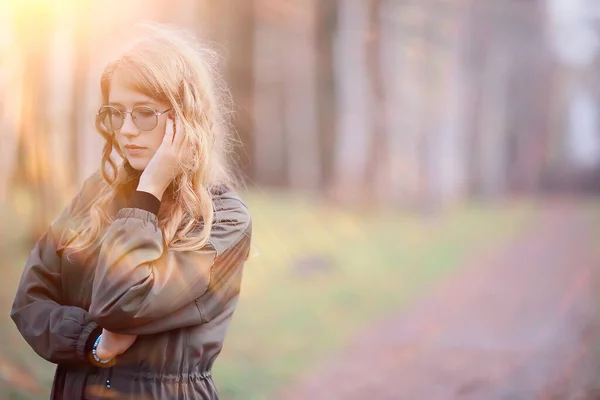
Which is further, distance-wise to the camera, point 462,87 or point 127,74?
point 462,87

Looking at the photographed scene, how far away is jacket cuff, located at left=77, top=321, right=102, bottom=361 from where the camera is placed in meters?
1.74

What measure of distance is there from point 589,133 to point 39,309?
17.6ft

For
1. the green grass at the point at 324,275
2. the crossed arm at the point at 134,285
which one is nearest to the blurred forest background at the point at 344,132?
the green grass at the point at 324,275

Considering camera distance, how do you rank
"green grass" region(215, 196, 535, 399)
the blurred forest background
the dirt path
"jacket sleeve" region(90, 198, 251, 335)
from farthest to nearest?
"green grass" region(215, 196, 535, 399), the blurred forest background, the dirt path, "jacket sleeve" region(90, 198, 251, 335)

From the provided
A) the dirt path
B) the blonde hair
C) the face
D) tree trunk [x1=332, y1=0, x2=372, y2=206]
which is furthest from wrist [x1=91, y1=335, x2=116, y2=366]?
tree trunk [x1=332, y1=0, x2=372, y2=206]

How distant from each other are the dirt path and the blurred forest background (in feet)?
0.93

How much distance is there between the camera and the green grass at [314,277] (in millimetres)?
4059

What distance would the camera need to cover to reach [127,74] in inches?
74.0

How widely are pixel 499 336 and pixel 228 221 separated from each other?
3691 millimetres

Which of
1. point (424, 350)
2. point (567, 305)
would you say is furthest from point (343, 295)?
point (567, 305)

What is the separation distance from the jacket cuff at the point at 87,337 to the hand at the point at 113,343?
0.03 m

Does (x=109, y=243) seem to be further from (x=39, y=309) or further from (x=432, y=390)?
(x=432, y=390)

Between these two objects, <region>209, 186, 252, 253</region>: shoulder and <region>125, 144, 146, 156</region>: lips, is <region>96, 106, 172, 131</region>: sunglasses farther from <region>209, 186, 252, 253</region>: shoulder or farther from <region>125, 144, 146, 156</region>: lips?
<region>209, 186, 252, 253</region>: shoulder

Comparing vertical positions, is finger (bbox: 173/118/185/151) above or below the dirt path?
above
